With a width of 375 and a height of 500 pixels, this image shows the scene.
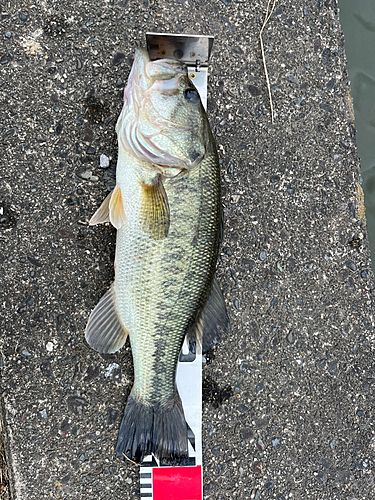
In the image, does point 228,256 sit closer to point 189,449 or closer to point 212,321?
point 212,321

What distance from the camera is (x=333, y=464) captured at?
2396 mm

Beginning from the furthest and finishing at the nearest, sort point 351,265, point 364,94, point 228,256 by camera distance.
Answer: point 364,94 < point 351,265 < point 228,256

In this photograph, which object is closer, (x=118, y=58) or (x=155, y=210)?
(x=155, y=210)

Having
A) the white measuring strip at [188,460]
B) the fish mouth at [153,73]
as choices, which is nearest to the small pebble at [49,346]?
the white measuring strip at [188,460]

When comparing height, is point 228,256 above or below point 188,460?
above

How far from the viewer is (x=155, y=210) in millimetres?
1788

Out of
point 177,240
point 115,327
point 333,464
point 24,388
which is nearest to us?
point 177,240

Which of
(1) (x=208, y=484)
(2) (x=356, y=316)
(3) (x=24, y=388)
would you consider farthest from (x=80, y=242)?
(2) (x=356, y=316)

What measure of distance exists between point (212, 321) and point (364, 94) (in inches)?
86.8

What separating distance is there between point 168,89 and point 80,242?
101 centimetres

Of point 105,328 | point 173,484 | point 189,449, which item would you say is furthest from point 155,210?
point 173,484

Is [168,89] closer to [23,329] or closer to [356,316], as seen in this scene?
[23,329]

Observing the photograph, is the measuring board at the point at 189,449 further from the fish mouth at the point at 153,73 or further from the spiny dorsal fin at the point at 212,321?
the fish mouth at the point at 153,73

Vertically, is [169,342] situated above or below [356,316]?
above
